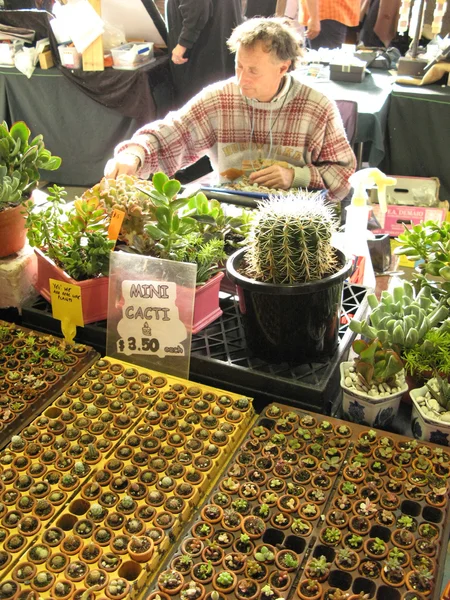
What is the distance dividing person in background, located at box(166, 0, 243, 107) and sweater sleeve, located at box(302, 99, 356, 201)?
6.68ft

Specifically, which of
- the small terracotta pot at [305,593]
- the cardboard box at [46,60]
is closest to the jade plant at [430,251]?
the small terracotta pot at [305,593]

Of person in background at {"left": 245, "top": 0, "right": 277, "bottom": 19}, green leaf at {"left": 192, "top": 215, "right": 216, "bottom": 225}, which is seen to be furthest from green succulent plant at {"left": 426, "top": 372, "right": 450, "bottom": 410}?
person in background at {"left": 245, "top": 0, "right": 277, "bottom": 19}

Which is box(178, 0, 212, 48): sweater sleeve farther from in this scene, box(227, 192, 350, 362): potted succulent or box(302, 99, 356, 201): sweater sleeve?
box(227, 192, 350, 362): potted succulent

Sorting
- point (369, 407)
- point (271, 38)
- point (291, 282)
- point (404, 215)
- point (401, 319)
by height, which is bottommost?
point (404, 215)

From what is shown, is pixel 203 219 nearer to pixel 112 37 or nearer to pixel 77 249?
pixel 77 249

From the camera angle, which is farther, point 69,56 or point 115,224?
point 69,56

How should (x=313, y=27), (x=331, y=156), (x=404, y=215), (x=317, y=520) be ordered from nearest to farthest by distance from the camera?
1. (x=317, y=520)
2. (x=331, y=156)
3. (x=404, y=215)
4. (x=313, y=27)

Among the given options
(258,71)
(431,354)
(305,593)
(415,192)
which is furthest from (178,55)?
(305,593)

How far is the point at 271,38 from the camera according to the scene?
2.20 metres

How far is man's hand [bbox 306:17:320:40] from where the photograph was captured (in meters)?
4.86

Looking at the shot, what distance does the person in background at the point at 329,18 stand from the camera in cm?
484

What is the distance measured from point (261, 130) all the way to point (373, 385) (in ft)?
5.03

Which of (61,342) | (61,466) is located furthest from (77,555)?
(61,342)

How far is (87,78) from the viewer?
13.8ft
